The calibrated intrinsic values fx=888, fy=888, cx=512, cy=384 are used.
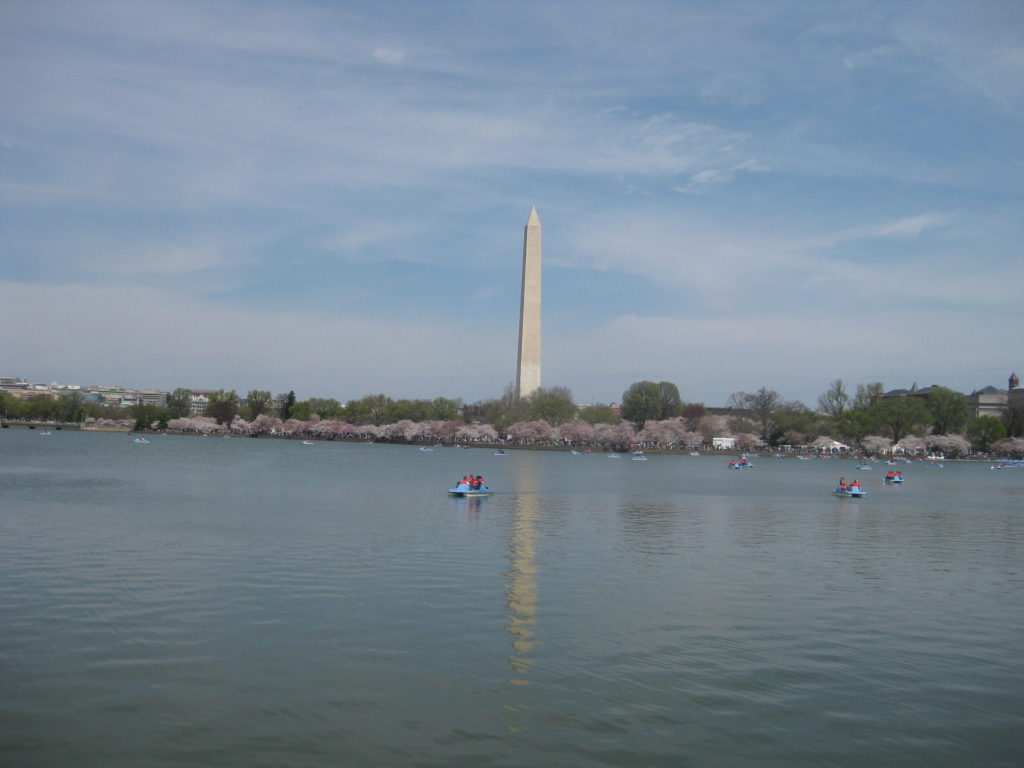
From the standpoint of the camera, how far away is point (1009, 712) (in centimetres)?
975

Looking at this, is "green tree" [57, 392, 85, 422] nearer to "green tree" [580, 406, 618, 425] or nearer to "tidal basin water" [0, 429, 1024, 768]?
"green tree" [580, 406, 618, 425]

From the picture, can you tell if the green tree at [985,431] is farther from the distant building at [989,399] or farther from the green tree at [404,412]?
the green tree at [404,412]

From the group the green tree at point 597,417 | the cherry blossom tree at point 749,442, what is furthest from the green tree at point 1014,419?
the green tree at point 597,417

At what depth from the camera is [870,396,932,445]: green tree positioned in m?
114

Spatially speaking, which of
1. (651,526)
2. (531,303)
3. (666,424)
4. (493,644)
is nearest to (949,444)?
(666,424)

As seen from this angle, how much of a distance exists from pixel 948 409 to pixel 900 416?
6988 mm

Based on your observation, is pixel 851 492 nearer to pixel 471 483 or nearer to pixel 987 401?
pixel 471 483

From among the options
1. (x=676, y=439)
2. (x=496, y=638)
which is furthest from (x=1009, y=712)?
(x=676, y=439)

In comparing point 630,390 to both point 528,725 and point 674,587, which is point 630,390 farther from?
point 528,725

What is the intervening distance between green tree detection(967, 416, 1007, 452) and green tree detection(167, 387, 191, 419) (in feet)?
384

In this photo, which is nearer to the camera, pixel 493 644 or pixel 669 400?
pixel 493 644

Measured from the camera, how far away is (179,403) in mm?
Answer: 149500

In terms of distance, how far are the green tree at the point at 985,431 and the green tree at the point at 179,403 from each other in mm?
117068

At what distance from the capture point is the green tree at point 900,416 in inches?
4469
